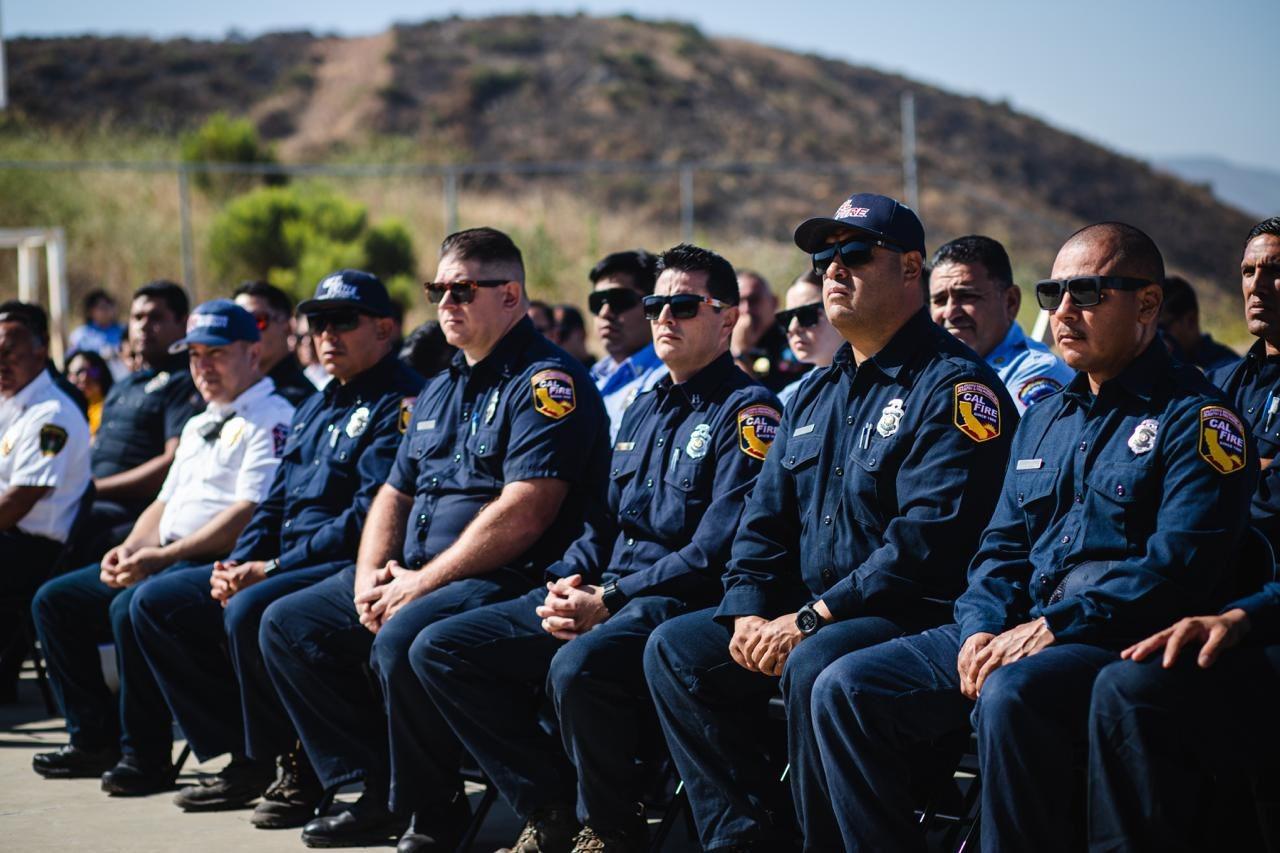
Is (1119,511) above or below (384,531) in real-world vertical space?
above

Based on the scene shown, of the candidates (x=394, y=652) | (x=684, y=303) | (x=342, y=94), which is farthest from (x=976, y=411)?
(x=342, y=94)

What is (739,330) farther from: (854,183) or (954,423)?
(854,183)

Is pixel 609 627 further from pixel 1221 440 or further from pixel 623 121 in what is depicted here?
pixel 623 121

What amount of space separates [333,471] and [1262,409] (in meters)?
3.68

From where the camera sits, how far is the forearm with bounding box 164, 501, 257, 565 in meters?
6.23

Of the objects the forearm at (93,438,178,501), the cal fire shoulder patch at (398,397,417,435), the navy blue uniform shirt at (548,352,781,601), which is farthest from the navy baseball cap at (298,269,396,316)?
the forearm at (93,438,178,501)

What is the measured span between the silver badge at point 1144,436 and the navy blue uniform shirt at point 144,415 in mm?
5600

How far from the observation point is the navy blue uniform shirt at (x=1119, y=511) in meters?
3.38

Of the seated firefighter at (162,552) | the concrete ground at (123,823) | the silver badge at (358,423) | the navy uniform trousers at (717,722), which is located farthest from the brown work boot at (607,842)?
the seated firefighter at (162,552)

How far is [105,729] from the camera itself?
6406 mm

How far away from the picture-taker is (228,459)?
6.43 m

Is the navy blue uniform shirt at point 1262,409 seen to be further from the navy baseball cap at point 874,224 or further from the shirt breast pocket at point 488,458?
the shirt breast pocket at point 488,458

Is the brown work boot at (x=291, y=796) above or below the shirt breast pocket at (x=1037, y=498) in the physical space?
below

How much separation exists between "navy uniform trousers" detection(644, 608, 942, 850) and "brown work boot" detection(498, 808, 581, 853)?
24.2 inches
